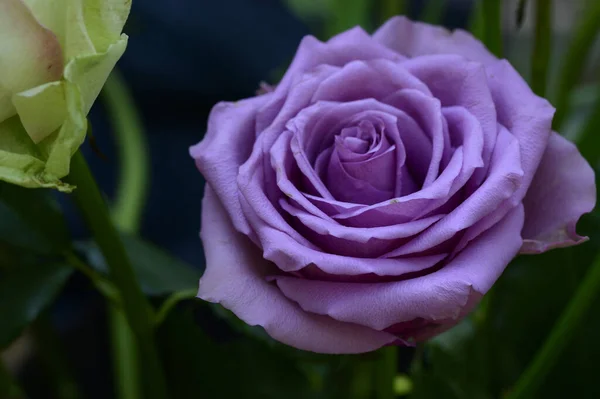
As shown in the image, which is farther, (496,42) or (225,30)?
(225,30)

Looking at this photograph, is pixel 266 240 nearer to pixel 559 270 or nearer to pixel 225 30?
pixel 559 270

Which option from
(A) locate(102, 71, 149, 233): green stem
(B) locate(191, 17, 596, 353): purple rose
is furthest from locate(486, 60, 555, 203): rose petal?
(A) locate(102, 71, 149, 233): green stem

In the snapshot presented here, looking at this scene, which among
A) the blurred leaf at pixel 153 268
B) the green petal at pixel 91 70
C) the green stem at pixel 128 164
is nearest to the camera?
the green petal at pixel 91 70

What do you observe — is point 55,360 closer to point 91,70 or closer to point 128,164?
point 128,164

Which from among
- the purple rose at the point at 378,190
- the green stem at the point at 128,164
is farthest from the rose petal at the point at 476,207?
A: the green stem at the point at 128,164

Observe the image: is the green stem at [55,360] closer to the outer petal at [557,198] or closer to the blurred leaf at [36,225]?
the blurred leaf at [36,225]

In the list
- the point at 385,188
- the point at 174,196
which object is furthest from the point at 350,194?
the point at 174,196
